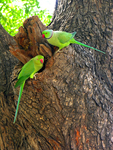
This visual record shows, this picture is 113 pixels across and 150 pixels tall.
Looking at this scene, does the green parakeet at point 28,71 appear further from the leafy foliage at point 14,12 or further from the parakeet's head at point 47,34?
the leafy foliage at point 14,12

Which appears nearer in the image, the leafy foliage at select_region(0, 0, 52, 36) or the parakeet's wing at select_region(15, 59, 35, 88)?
the parakeet's wing at select_region(15, 59, 35, 88)

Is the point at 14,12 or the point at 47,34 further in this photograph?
the point at 14,12

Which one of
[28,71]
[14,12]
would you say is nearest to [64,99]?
[28,71]

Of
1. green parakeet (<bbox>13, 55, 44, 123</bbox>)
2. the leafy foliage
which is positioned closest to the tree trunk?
green parakeet (<bbox>13, 55, 44, 123</bbox>)

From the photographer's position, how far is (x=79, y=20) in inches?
108

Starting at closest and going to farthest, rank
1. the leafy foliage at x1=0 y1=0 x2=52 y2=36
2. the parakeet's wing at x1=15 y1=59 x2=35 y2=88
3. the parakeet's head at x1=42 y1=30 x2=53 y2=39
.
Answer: the parakeet's wing at x1=15 y1=59 x2=35 y2=88, the parakeet's head at x1=42 y1=30 x2=53 y2=39, the leafy foliage at x1=0 y1=0 x2=52 y2=36

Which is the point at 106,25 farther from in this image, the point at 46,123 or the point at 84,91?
the point at 46,123

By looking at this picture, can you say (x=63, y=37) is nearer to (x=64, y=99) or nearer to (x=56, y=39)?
(x=56, y=39)

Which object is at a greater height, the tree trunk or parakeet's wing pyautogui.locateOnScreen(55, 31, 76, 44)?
parakeet's wing pyautogui.locateOnScreen(55, 31, 76, 44)

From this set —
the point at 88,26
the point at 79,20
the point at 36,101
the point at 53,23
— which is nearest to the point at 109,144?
the point at 36,101

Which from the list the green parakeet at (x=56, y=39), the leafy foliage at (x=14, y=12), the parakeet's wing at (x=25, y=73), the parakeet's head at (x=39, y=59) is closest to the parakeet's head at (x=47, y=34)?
the green parakeet at (x=56, y=39)

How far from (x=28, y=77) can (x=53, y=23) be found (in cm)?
165

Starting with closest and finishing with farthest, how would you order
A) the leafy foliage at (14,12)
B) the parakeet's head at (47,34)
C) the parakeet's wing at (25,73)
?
the parakeet's wing at (25,73)
the parakeet's head at (47,34)
the leafy foliage at (14,12)

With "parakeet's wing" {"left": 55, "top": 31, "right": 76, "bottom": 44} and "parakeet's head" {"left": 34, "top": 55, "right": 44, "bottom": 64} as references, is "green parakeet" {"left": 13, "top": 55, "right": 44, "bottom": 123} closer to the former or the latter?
"parakeet's head" {"left": 34, "top": 55, "right": 44, "bottom": 64}
